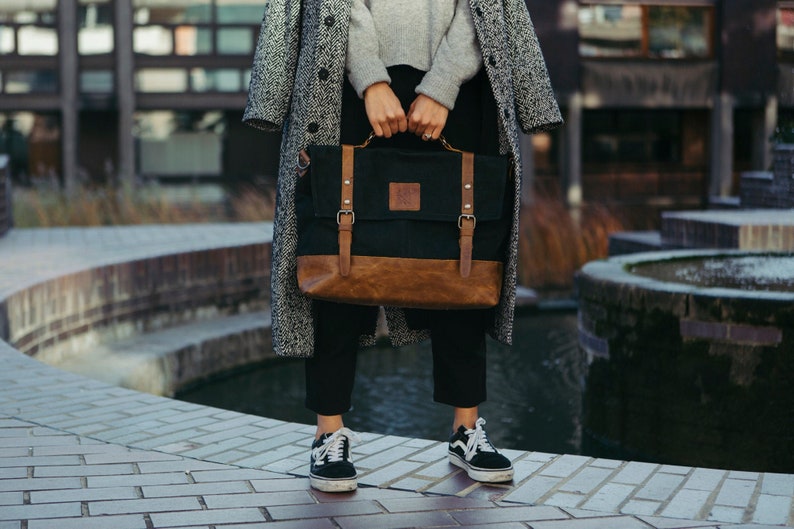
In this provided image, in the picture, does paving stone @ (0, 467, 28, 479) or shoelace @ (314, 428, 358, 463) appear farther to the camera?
paving stone @ (0, 467, 28, 479)

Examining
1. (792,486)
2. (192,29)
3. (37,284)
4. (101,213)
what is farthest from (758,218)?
(192,29)

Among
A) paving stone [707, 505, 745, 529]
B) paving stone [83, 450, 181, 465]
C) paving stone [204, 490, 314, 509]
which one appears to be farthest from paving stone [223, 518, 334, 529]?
paving stone [707, 505, 745, 529]

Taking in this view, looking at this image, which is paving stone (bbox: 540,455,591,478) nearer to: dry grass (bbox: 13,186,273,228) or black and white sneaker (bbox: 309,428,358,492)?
black and white sneaker (bbox: 309,428,358,492)

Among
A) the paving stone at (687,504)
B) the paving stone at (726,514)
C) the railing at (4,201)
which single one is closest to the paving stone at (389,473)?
the paving stone at (687,504)

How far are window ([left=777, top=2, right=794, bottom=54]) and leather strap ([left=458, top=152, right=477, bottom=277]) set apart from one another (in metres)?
28.7

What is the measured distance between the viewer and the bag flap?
3.21 metres

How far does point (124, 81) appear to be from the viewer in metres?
28.5

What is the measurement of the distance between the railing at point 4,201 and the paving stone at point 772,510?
369 inches

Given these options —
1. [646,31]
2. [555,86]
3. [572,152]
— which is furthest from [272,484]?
[646,31]

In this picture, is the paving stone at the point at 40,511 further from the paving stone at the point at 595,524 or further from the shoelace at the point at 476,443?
the paving stone at the point at 595,524

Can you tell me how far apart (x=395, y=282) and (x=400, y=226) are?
0.15m

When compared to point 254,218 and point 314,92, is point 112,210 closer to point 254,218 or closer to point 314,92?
point 254,218

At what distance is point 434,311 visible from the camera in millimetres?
3498

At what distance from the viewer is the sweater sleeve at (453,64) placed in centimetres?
319
